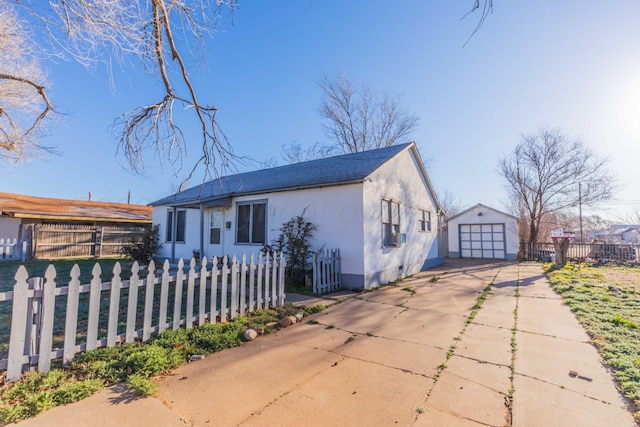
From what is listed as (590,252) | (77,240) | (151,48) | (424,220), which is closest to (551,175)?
(590,252)

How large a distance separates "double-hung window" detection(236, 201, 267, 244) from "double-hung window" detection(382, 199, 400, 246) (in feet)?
13.4

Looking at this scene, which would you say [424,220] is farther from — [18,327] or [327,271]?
[18,327]

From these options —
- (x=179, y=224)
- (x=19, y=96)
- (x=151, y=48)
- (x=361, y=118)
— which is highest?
(x=361, y=118)

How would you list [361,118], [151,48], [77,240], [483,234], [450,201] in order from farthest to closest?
1. [450,201]
2. [361,118]
3. [483,234]
4. [77,240]
5. [151,48]

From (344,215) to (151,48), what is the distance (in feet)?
19.9

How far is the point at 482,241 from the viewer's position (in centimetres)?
1892

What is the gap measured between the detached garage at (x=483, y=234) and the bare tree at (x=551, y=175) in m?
2.67

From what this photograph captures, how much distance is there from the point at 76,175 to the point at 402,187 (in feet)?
31.4

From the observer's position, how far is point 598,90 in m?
6.66

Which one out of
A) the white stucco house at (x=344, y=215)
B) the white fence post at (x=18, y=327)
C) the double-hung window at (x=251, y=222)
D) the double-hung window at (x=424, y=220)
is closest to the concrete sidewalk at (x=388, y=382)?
the white fence post at (x=18, y=327)

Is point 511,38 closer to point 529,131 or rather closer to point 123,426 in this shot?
point 123,426

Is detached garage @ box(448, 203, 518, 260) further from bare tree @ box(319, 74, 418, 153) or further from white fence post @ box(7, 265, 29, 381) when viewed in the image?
white fence post @ box(7, 265, 29, 381)

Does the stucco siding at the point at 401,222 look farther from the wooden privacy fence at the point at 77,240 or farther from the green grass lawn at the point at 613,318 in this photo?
the wooden privacy fence at the point at 77,240

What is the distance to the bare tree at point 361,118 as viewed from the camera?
23.5 m
